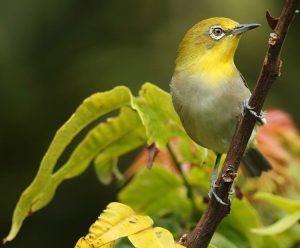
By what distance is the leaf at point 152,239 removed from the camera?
1753 millimetres

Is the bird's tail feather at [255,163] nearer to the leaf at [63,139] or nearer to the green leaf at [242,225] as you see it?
the green leaf at [242,225]

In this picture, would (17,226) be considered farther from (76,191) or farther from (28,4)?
(76,191)

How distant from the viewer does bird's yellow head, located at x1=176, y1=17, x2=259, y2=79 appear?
251 cm

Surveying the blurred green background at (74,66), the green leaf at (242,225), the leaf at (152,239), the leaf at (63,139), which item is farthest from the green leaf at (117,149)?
the blurred green background at (74,66)

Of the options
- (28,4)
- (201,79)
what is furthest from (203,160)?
(28,4)

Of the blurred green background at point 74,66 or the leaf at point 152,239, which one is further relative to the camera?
the blurred green background at point 74,66

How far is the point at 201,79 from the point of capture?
251cm

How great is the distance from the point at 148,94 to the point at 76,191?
2.86m

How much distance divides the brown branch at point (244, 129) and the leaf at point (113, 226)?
13cm

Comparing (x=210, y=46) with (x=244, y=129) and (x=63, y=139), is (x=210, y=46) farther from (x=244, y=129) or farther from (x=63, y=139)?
(x=244, y=129)

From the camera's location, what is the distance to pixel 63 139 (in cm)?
201

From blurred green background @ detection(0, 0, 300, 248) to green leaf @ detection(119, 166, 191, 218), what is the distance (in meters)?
2.13

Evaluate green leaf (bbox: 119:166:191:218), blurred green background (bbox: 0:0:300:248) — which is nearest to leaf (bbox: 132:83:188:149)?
green leaf (bbox: 119:166:191:218)

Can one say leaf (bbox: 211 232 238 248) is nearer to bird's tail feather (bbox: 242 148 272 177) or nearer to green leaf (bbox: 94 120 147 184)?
green leaf (bbox: 94 120 147 184)
